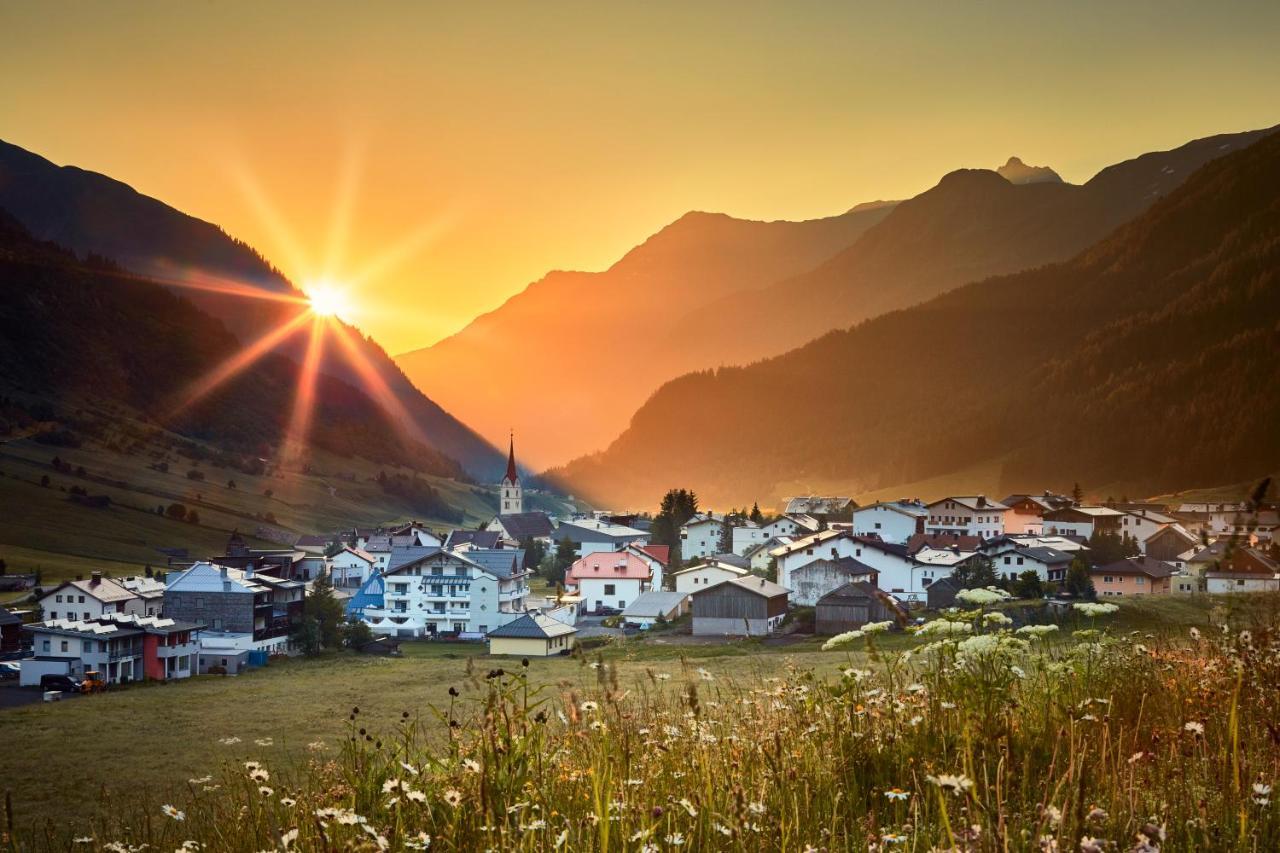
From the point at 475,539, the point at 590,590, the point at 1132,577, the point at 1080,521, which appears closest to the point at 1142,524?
the point at 1080,521

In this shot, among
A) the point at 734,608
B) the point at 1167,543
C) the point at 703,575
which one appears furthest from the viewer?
the point at 1167,543

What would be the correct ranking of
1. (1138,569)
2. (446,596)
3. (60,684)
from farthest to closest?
(446,596)
(1138,569)
(60,684)

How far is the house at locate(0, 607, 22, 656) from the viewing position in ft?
196

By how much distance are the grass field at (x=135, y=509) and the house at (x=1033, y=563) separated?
234ft

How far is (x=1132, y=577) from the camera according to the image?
227 feet

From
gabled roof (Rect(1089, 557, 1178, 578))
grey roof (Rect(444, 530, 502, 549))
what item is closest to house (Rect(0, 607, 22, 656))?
grey roof (Rect(444, 530, 502, 549))

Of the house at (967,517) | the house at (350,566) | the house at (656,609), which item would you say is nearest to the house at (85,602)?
the house at (656,609)

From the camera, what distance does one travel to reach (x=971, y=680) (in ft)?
20.7

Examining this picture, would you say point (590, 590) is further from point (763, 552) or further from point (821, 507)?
point (821, 507)

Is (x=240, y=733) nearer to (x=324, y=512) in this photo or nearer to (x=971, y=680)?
(x=971, y=680)

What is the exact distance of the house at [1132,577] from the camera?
224 ft

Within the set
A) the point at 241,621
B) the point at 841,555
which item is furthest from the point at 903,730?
the point at 841,555

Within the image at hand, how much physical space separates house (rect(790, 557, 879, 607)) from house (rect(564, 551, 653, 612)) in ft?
45.9

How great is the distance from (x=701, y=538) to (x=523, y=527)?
38120mm
